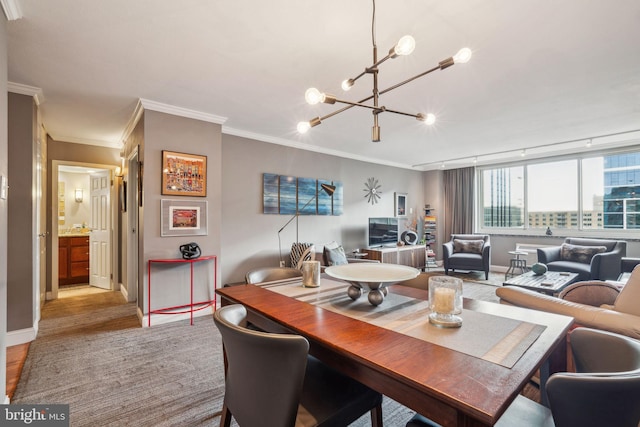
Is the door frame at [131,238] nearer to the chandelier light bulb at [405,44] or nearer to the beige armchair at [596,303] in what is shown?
the chandelier light bulb at [405,44]

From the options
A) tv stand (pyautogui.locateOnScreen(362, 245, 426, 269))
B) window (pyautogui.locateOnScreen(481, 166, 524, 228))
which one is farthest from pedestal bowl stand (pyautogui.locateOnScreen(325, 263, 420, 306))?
window (pyautogui.locateOnScreen(481, 166, 524, 228))

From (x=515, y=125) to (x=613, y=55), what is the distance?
6.02ft

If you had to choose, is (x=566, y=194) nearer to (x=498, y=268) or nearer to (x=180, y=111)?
(x=498, y=268)

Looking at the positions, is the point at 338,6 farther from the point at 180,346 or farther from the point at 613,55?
the point at 180,346

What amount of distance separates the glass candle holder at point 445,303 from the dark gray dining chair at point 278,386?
44cm

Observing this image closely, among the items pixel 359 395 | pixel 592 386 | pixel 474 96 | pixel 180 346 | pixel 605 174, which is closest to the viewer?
pixel 592 386

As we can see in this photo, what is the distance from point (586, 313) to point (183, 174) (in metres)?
3.64

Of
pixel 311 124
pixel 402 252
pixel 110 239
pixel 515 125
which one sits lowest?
pixel 402 252

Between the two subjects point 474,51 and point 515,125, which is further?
point 515,125

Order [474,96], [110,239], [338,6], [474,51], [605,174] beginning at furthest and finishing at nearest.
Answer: [605,174] → [110,239] → [474,96] → [474,51] → [338,6]

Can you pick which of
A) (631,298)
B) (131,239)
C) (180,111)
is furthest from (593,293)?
(131,239)

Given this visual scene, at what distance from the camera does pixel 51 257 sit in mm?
4375

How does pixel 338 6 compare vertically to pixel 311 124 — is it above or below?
above

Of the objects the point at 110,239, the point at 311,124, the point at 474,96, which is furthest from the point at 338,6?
the point at 110,239
